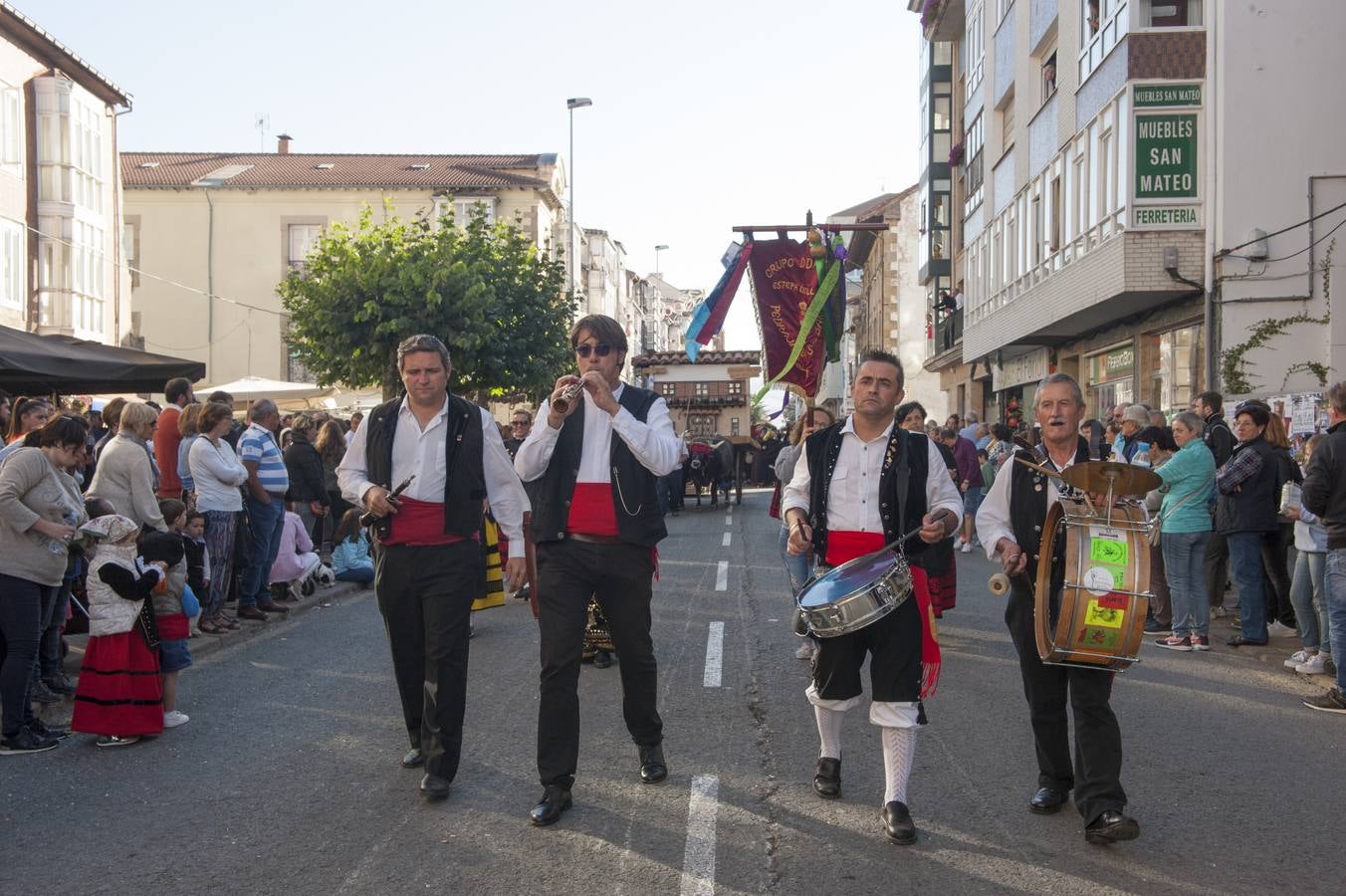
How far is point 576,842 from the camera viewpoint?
16.0ft

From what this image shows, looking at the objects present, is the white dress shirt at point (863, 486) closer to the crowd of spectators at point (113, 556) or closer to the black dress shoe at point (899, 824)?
the black dress shoe at point (899, 824)

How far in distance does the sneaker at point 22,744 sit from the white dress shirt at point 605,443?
322 centimetres

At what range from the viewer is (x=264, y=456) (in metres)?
11.2

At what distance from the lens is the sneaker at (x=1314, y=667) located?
8.74 metres

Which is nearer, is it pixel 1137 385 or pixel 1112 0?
pixel 1112 0

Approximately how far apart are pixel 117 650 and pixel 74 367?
491 centimetres

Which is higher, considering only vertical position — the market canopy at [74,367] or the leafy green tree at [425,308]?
the leafy green tree at [425,308]

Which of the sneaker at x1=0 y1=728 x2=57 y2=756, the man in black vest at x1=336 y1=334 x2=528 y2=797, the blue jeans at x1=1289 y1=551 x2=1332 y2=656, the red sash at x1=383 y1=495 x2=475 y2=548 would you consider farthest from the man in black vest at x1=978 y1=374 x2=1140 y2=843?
the sneaker at x1=0 y1=728 x2=57 y2=756

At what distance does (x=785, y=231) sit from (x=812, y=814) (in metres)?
8.60

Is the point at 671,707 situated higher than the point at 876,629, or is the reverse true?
the point at 876,629

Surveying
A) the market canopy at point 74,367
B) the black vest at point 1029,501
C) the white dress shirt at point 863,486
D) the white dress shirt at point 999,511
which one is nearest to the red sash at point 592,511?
the white dress shirt at point 863,486

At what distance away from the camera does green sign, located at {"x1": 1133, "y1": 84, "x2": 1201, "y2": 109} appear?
59.4 feet

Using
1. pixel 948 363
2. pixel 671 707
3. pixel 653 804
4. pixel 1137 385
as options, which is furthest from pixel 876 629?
pixel 948 363

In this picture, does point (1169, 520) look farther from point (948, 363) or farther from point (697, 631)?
point (948, 363)
